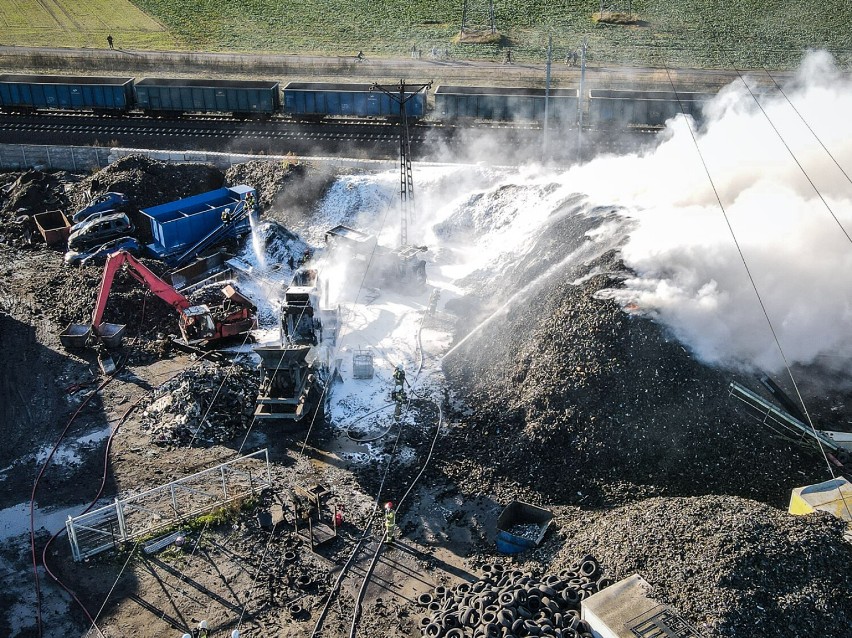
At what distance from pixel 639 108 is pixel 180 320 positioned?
87.4 ft

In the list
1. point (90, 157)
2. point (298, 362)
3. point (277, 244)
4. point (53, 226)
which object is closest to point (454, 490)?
point (298, 362)

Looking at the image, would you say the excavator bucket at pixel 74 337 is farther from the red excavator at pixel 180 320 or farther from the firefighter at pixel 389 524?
the firefighter at pixel 389 524

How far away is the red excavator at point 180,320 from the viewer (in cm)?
2511

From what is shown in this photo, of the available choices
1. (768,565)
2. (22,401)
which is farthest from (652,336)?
(22,401)

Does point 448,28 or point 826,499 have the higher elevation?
point 448,28

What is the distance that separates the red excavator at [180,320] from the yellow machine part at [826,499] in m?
16.9

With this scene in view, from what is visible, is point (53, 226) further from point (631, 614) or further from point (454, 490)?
point (631, 614)

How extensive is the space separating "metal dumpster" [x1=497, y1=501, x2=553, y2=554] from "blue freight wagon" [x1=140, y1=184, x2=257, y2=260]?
18836mm

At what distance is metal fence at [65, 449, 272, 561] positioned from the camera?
17531 millimetres

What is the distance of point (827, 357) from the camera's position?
2194 cm

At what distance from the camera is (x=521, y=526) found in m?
18.0

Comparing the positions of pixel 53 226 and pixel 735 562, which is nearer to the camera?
pixel 735 562

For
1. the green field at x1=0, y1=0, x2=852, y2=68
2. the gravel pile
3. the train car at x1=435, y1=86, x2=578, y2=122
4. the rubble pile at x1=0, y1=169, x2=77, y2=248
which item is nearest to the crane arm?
the gravel pile

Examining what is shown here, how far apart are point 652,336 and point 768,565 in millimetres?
7172
